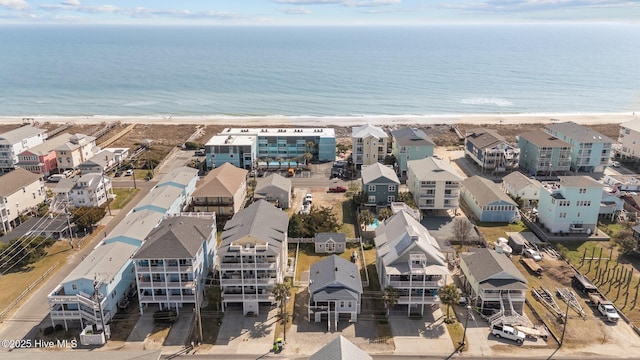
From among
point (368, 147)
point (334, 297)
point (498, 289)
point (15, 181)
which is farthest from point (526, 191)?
point (15, 181)

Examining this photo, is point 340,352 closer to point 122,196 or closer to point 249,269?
point 249,269

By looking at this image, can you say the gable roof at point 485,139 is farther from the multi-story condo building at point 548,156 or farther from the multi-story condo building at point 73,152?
the multi-story condo building at point 73,152

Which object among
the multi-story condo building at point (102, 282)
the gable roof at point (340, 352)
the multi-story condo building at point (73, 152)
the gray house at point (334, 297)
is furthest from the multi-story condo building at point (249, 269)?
the multi-story condo building at point (73, 152)

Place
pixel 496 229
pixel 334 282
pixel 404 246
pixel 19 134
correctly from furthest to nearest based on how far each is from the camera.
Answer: pixel 19 134, pixel 496 229, pixel 404 246, pixel 334 282

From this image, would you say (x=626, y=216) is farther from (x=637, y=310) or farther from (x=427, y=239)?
(x=427, y=239)

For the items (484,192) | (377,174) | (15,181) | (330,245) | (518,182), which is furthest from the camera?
(518,182)

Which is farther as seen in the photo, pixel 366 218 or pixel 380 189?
pixel 380 189
